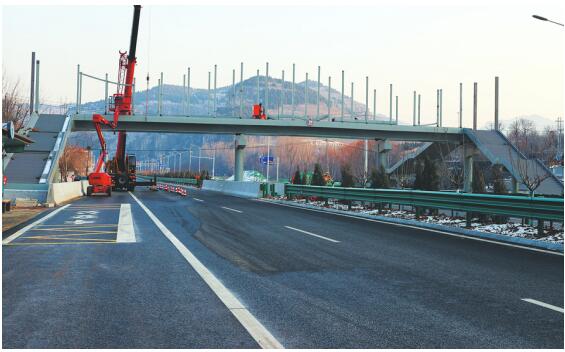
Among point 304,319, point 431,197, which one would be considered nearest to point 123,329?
point 304,319

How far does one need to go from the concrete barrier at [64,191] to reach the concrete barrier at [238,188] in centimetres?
1131

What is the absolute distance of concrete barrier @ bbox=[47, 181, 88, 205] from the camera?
24.7 m

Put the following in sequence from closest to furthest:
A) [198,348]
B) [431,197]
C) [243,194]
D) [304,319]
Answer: [198,348] → [304,319] → [431,197] → [243,194]

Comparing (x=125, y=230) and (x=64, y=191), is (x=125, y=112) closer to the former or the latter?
(x=64, y=191)

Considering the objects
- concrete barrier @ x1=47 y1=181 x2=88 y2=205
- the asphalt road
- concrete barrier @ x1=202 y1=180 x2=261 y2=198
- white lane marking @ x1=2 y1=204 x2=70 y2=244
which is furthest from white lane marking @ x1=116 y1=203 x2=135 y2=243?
concrete barrier @ x1=202 y1=180 x2=261 y2=198

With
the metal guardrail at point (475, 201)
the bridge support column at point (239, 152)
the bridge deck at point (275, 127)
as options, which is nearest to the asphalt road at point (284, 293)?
the metal guardrail at point (475, 201)

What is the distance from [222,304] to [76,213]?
14.8 metres

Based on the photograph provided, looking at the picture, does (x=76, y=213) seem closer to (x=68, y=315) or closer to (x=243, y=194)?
(x=68, y=315)

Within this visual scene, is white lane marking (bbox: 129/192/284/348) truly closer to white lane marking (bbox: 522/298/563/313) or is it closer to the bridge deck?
white lane marking (bbox: 522/298/563/313)

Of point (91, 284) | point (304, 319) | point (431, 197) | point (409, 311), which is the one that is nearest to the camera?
point (304, 319)

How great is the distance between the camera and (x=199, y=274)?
25.2 feet

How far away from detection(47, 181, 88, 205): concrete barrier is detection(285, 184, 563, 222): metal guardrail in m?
13.4

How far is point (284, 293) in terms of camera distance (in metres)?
6.55

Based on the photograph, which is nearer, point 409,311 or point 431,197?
point 409,311
